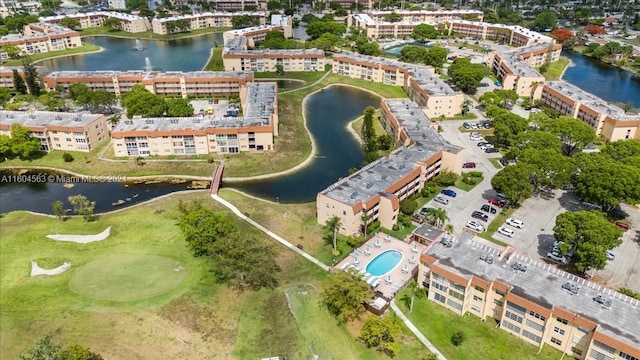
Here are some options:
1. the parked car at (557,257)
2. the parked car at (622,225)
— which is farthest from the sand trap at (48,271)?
the parked car at (622,225)

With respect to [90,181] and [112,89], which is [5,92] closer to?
[112,89]

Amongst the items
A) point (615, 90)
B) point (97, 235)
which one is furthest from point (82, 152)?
point (615, 90)

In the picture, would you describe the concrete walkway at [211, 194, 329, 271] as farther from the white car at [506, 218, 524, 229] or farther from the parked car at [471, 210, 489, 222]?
the white car at [506, 218, 524, 229]

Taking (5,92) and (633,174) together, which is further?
(5,92)

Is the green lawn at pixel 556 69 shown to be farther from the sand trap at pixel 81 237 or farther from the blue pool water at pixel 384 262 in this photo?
the sand trap at pixel 81 237

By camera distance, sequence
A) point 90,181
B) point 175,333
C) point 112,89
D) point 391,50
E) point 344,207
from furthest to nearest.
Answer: point 391,50, point 112,89, point 90,181, point 344,207, point 175,333

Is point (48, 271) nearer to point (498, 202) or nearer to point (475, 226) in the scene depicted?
point (475, 226)

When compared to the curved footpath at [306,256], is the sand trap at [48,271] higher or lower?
lower

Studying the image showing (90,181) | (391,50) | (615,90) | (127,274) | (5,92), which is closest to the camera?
(127,274)
